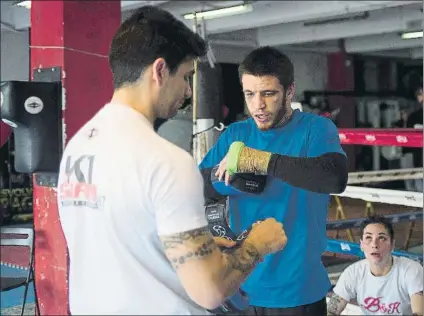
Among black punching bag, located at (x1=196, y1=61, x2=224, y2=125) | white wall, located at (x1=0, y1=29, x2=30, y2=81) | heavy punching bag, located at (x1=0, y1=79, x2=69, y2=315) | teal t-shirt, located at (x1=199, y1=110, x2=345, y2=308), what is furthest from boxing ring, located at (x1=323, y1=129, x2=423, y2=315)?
white wall, located at (x1=0, y1=29, x2=30, y2=81)

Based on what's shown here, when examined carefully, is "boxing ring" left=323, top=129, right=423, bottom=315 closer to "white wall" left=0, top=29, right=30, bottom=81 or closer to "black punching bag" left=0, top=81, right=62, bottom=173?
"black punching bag" left=0, top=81, right=62, bottom=173

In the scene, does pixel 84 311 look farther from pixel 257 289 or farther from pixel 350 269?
pixel 350 269

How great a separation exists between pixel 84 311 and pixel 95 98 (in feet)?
7.18

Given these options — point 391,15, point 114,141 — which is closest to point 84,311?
point 114,141

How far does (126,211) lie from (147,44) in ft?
0.87

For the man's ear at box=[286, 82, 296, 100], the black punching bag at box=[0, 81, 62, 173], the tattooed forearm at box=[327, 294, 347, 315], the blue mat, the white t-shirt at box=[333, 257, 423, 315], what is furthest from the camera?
the blue mat

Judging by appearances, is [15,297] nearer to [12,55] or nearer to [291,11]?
[12,55]

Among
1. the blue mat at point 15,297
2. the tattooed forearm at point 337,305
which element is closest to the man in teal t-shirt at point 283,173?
the tattooed forearm at point 337,305

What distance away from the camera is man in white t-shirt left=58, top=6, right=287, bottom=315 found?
0.94m

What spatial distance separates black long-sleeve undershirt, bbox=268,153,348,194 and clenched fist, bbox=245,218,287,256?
161 mm

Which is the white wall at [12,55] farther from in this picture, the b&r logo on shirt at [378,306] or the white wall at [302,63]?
the b&r logo on shirt at [378,306]

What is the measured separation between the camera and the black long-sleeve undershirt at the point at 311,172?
1.22 meters

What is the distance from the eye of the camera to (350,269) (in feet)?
7.72

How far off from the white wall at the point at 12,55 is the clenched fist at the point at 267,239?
3.32 m
